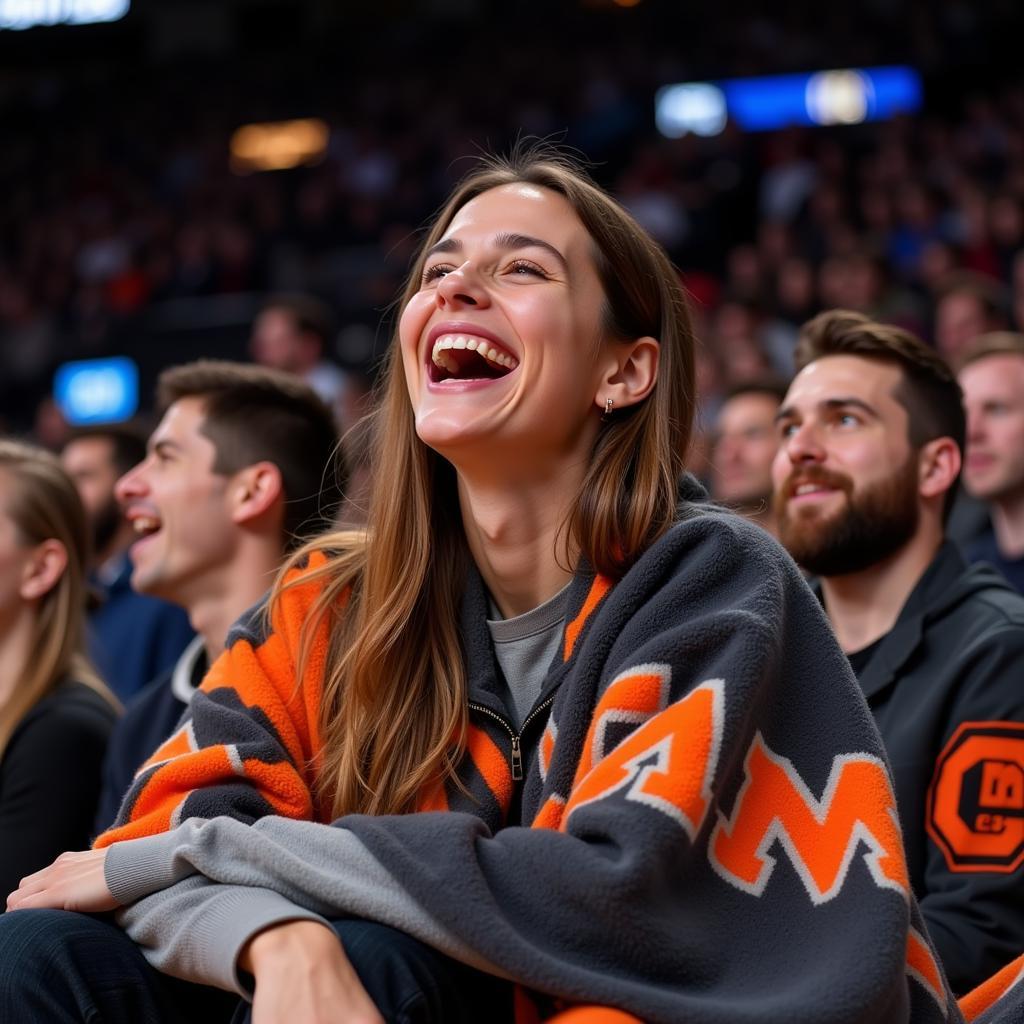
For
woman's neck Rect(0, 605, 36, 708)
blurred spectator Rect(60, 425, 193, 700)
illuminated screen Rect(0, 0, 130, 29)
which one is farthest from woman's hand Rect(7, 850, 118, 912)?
illuminated screen Rect(0, 0, 130, 29)

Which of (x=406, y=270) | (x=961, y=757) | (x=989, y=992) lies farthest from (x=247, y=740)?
(x=406, y=270)

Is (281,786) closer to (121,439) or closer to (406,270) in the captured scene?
(121,439)

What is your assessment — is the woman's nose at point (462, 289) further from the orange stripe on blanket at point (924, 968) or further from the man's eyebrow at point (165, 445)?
the man's eyebrow at point (165, 445)

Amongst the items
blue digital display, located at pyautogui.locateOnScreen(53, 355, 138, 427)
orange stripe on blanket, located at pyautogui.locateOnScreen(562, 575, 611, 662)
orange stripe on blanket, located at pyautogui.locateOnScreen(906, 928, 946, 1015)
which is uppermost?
blue digital display, located at pyautogui.locateOnScreen(53, 355, 138, 427)

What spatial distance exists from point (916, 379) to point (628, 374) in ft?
3.25

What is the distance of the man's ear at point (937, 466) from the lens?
2.72 metres

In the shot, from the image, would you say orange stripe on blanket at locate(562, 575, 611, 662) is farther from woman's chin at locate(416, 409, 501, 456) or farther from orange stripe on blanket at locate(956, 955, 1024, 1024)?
orange stripe on blanket at locate(956, 955, 1024, 1024)

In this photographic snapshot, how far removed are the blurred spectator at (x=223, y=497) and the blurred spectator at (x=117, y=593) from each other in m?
0.80

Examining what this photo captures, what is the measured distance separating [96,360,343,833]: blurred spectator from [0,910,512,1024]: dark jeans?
1.18m

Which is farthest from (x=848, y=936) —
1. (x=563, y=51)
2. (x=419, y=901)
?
(x=563, y=51)

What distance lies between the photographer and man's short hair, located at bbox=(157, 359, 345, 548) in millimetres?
2920

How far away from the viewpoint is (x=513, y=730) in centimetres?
183

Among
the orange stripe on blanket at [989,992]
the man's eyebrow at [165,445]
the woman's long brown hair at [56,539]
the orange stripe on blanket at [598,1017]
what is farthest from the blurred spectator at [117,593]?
the orange stripe on blanket at [598,1017]

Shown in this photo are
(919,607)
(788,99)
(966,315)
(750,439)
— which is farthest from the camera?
(788,99)
